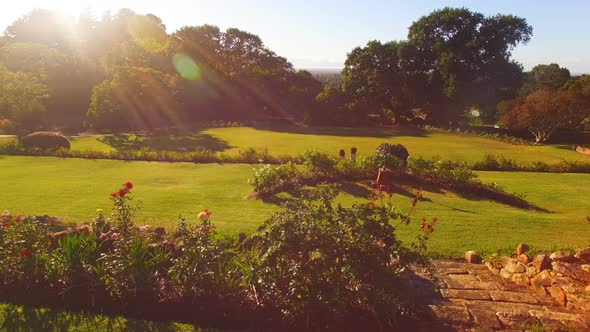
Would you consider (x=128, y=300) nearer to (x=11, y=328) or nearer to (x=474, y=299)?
(x=11, y=328)

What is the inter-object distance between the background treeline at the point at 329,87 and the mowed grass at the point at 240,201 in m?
15.9

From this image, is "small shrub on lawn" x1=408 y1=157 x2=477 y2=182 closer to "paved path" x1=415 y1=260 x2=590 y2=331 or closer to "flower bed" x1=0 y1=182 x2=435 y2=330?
"paved path" x1=415 y1=260 x2=590 y2=331

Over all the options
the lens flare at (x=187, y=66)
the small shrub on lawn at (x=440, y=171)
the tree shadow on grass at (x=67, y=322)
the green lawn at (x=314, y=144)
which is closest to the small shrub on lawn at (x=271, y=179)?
the small shrub on lawn at (x=440, y=171)

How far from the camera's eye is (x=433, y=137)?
30344mm

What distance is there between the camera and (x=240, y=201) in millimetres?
10367

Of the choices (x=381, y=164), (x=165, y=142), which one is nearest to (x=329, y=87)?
(x=165, y=142)

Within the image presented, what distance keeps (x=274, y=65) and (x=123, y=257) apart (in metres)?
45.1

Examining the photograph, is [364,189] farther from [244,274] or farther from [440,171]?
[244,274]

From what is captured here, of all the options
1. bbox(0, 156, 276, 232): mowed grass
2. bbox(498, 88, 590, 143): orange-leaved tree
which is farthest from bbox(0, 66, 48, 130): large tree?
bbox(498, 88, 590, 143): orange-leaved tree

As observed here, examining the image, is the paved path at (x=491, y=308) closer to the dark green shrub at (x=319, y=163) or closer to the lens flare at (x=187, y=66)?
the dark green shrub at (x=319, y=163)

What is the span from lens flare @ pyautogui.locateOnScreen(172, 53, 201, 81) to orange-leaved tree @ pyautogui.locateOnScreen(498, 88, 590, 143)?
25856 mm

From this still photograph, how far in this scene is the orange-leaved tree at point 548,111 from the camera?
31.0 metres

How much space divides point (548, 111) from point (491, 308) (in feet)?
103

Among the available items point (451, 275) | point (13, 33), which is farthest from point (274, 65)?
point (451, 275)
